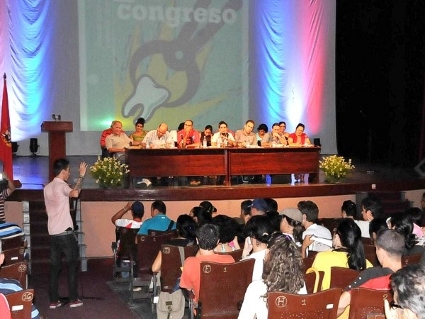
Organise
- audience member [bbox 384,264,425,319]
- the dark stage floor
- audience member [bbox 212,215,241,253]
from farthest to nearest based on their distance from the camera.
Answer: the dark stage floor → audience member [bbox 212,215,241,253] → audience member [bbox 384,264,425,319]

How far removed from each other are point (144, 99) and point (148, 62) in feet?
2.64

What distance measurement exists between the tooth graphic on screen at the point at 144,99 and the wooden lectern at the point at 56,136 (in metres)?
4.42

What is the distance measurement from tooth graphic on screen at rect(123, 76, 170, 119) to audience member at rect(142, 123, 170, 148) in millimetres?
3448

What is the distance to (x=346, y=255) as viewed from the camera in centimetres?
416

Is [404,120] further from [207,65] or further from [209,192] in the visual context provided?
[209,192]

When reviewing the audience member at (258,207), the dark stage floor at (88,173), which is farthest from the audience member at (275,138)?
the audience member at (258,207)

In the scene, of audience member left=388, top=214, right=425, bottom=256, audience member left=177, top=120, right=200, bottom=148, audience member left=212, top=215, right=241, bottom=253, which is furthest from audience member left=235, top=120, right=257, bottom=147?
audience member left=388, top=214, right=425, bottom=256

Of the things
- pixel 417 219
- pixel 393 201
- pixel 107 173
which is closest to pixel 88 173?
pixel 107 173

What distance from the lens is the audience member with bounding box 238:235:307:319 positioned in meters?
3.31

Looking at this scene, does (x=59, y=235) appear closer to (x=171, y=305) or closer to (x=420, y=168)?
(x=171, y=305)

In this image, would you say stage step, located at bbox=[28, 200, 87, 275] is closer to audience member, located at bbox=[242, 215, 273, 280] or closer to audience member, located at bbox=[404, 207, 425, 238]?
audience member, located at bbox=[242, 215, 273, 280]

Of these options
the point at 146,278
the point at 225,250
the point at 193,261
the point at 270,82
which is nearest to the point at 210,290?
the point at 193,261

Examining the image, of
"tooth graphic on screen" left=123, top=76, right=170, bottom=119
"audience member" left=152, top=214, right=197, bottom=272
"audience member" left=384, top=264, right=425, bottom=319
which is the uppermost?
"tooth graphic on screen" left=123, top=76, right=170, bottom=119

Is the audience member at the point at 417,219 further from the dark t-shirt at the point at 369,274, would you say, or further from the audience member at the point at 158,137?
the audience member at the point at 158,137
